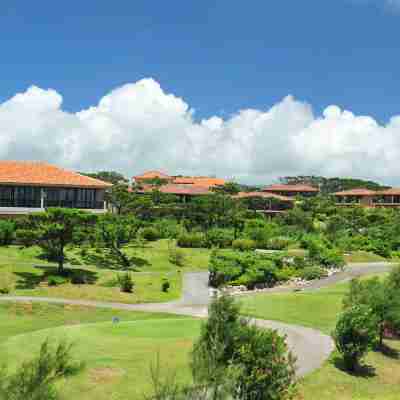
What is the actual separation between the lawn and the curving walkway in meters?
1.28

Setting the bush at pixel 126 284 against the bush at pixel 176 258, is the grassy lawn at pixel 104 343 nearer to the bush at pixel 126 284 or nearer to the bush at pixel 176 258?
the bush at pixel 126 284

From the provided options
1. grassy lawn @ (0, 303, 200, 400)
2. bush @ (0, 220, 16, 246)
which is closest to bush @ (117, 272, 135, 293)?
grassy lawn @ (0, 303, 200, 400)

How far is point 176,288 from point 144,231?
73.8 ft

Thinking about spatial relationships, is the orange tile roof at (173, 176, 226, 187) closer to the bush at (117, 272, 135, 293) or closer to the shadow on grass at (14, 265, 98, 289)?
the shadow on grass at (14, 265, 98, 289)

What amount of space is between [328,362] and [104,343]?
1153 centimetres

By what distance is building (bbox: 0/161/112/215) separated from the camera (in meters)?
58.4

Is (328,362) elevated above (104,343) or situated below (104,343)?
below

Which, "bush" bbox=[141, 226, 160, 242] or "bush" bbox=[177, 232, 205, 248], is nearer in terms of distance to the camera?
"bush" bbox=[177, 232, 205, 248]

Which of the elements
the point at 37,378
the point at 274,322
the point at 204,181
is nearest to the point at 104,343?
the point at 274,322

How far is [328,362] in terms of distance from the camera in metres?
24.2

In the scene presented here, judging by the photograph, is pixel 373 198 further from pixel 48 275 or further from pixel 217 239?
pixel 48 275

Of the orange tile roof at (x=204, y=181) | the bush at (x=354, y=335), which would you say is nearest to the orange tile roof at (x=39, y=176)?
the bush at (x=354, y=335)

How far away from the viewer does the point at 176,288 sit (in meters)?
43.3

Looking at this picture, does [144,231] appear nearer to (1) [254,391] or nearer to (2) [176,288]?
(2) [176,288]
